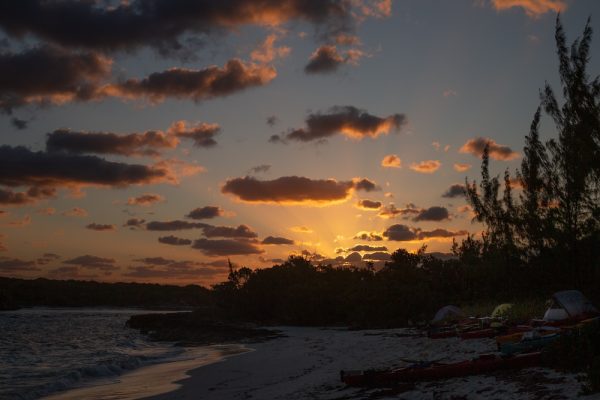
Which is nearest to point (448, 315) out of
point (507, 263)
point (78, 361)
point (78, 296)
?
point (507, 263)

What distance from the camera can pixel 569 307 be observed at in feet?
75.3

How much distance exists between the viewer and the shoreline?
18.6 metres

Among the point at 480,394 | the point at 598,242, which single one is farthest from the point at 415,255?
the point at 480,394

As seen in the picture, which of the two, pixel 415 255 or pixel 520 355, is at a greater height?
pixel 415 255

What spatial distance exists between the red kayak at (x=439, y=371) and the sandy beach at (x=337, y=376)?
400 mm

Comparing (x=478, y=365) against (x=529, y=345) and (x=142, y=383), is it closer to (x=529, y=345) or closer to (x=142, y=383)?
(x=529, y=345)

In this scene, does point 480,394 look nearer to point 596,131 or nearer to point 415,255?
point 596,131

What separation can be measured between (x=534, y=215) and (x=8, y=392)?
34769 millimetres

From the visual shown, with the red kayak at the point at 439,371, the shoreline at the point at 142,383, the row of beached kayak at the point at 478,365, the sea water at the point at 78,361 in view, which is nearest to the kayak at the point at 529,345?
the row of beached kayak at the point at 478,365

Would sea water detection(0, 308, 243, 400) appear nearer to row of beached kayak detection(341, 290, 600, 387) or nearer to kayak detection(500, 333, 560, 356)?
row of beached kayak detection(341, 290, 600, 387)

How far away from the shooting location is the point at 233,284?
7356 cm

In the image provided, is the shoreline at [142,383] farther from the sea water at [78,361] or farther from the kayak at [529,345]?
the kayak at [529,345]

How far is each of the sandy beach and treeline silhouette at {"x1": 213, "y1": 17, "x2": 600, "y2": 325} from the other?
13.4 meters

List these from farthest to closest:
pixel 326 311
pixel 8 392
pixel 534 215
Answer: pixel 326 311, pixel 534 215, pixel 8 392
